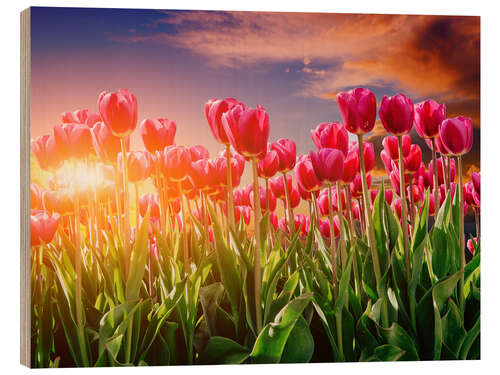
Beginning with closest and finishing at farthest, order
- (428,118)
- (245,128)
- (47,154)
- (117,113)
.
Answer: (245,128), (117,113), (47,154), (428,118)

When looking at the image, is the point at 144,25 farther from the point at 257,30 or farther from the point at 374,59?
the point at 374,59

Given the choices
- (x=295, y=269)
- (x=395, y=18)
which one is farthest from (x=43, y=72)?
(x=395, y=18)

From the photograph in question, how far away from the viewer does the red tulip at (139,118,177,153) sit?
310 centimetres

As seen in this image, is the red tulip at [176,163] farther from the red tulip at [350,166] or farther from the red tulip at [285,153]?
→ the red tulip at [350,166]

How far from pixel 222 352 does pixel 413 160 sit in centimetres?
→ 141

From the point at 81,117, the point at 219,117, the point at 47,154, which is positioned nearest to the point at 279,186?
the point at 219,117

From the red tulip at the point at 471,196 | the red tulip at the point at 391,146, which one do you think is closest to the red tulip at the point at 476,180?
the red tulip at the point at 471,196

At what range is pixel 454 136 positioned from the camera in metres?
3.30

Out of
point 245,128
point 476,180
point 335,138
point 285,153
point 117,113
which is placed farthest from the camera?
point 476,180

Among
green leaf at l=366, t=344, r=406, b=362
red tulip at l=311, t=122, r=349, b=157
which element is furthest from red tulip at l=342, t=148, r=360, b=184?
green leaf at l=366, t=344, r=406, b=362

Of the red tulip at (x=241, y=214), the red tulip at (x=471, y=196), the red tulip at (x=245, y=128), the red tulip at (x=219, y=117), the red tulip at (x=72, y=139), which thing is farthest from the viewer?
the red tulip at (x=471, y=196)

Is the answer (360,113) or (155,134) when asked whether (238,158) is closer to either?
(155,134)

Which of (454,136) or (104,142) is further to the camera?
(454,136)

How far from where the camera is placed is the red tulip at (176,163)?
3119 millimetres
